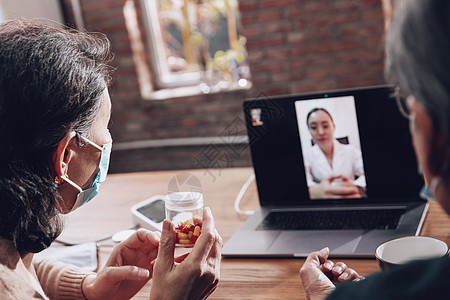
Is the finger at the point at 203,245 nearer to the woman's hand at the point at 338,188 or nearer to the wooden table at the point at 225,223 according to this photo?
the wooden table at the point at 225,223

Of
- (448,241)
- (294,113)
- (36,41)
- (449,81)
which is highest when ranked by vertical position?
(36,41)

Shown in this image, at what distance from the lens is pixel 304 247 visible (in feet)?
4.03

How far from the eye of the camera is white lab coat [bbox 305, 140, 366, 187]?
139 cm

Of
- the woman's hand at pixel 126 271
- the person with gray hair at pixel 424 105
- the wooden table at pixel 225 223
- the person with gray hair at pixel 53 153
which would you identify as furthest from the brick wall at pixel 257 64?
the person with gray hair at pixel 424 105

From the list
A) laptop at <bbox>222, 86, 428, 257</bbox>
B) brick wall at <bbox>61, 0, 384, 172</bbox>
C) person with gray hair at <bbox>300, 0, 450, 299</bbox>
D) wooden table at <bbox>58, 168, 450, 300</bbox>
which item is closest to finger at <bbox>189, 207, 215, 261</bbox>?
wooden table at <bbox>58, 168, 450, 300</bbox>

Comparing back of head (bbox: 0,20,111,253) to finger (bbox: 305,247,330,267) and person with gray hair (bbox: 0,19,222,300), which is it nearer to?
person with gray hair (bbox: 0,19,222,300)

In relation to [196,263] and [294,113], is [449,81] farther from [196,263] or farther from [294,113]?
[294,113]

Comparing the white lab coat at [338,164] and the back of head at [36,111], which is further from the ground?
the back of head at [36,111]

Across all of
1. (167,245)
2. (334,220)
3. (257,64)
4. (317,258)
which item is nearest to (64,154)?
(167,245)

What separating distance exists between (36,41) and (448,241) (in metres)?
0.94

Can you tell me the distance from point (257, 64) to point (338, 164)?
201 cm

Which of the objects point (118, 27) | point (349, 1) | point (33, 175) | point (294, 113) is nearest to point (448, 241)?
point (294, 113)

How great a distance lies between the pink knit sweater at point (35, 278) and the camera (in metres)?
0.97

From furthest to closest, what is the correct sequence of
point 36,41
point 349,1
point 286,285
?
point 349,1, point 286,285, point 36,41
